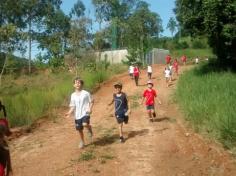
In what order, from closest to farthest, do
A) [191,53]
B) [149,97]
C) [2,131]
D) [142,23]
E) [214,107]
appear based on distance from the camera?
[2,131] → [214,107] → [149,97] → [191,53] → [142,23]

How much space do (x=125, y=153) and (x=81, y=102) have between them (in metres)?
1.55

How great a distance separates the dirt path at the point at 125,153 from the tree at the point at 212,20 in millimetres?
→ 7543

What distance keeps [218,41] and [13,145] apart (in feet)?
44.4

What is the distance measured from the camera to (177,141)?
11953 mm

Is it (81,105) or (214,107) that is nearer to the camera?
(81,105)

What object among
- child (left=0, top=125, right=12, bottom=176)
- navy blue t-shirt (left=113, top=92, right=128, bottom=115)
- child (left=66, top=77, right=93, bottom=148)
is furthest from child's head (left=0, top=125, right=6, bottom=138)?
navy blue t-shirt (left=113, top=92, right=128, bottom=115)

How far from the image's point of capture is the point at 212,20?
2141 centimetres

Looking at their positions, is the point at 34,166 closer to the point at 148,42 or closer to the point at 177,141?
the point at 177,141

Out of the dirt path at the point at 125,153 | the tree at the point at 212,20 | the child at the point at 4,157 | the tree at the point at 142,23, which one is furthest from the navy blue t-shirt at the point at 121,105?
the tree at the point at 142,23

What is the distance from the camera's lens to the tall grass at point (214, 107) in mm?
10750

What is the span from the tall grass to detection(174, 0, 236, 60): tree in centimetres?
249

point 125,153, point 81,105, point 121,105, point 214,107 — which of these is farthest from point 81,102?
point 214,107

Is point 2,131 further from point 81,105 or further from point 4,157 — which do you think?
point 81,105

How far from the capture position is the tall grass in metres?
10.8
